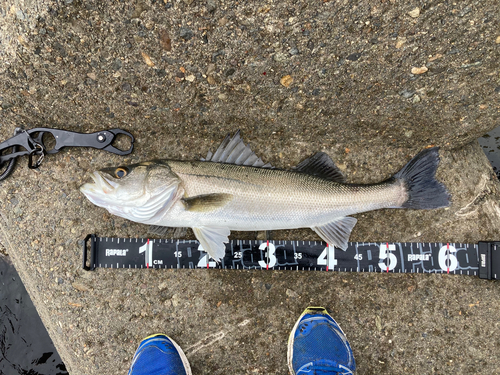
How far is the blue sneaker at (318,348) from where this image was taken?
99.8 inches

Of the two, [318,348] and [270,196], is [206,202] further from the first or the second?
[318,348]

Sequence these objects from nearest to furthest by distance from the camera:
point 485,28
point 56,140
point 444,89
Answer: point 485,28 < point 444,89 < point 56,140

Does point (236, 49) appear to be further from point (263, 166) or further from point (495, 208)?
point (495, 208)

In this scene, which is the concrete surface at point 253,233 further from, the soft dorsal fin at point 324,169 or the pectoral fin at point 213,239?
the pectoral fin at point 213,239

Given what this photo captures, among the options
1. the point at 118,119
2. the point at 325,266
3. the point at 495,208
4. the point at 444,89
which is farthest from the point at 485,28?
the point at 118,119

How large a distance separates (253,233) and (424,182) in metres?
1.69

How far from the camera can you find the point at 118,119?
103 inches

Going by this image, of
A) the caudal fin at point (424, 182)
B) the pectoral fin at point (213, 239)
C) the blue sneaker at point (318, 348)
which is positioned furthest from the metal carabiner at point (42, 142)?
the caudal fin at point (424, 182)

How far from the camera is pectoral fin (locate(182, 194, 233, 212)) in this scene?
2.33 m

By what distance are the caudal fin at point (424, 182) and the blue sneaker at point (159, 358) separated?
8.32 ft

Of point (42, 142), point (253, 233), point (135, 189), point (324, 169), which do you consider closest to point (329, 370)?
point (253, 233)

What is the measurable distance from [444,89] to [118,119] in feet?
9.88

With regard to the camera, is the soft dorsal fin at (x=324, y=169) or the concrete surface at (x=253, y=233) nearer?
the concrete surface at (x=253, y=233)

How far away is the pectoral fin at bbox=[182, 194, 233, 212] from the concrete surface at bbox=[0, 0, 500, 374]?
556mm
